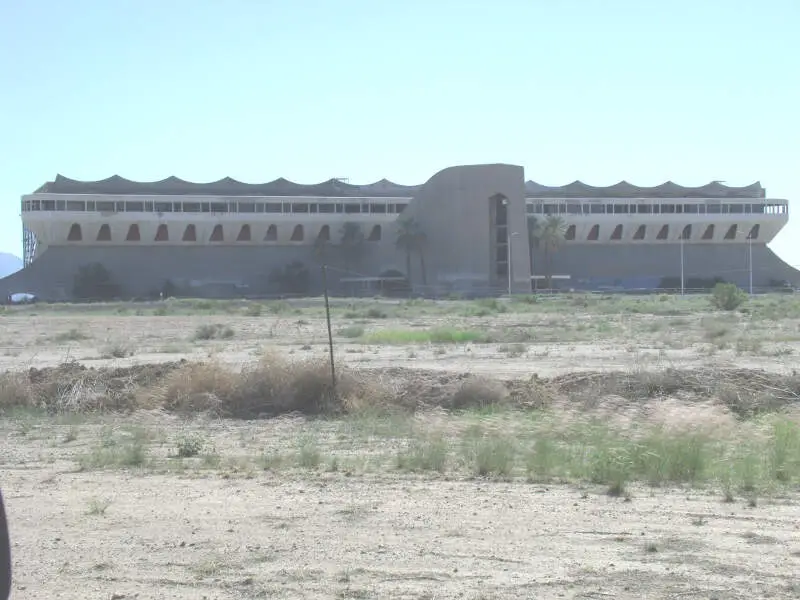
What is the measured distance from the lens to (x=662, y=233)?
393 feet

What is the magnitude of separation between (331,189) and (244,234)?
12395 millimetres

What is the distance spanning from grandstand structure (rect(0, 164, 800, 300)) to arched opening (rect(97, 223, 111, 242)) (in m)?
0.20

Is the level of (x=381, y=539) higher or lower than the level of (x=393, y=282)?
lower

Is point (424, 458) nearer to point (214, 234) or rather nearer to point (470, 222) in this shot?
point (470, 222)

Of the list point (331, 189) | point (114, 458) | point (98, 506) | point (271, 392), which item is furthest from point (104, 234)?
point (98, 506)

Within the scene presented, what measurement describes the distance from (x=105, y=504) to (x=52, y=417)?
781cm

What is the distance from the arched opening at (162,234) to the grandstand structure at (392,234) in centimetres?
11

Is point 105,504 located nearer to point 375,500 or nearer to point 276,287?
point 375,500

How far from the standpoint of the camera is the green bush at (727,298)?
6028 cm

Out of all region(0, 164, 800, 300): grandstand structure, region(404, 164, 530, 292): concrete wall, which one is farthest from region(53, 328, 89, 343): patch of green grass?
region(404, 164, 530, 292): concrete wall

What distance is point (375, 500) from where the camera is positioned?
9.66 metres

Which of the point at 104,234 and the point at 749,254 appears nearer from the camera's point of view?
the point at 104,234

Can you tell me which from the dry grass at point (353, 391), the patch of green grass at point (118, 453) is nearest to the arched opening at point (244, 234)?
the dry grass at point (353, 391)

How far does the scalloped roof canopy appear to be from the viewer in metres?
109
